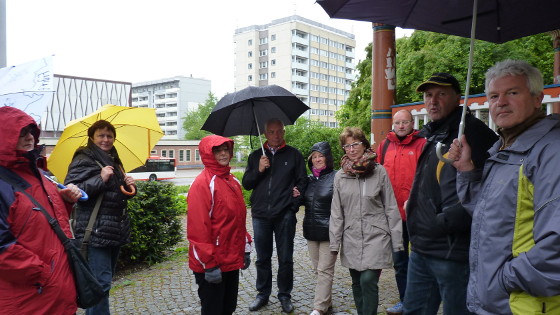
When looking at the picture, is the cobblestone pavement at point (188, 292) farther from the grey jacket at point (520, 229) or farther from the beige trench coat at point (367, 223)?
the grey jacket at point (520, 229)

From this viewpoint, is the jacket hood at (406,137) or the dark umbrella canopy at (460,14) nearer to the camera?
the dark umbrella canopy at (460,14)

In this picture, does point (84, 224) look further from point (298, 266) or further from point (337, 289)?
point (298, 266)

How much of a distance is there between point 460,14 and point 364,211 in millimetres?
1783

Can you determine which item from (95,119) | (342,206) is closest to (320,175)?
(342,206)

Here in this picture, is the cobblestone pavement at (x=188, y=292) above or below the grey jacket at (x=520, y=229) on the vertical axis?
below

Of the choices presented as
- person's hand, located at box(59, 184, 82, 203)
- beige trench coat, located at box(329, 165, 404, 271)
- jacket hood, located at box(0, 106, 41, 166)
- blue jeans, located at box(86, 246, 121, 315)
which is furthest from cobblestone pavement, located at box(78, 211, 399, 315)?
jacket hood, located at box(0, 106, 41, 166)

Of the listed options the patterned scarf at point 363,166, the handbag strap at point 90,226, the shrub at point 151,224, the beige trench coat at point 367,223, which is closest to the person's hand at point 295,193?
the beige trench coat at point 367,223

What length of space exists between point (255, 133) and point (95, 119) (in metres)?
1.79

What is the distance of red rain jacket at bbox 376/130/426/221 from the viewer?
4.12 meters

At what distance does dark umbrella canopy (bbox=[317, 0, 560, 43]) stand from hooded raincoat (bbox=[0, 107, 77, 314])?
89.1 inches

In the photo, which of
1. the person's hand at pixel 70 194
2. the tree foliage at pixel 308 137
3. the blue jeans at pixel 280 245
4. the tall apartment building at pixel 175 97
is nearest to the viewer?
the person's hand at pixel 70 194

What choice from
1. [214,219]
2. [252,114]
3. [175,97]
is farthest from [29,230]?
[175,97]

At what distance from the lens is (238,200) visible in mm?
3615

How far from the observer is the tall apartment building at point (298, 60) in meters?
81.1
